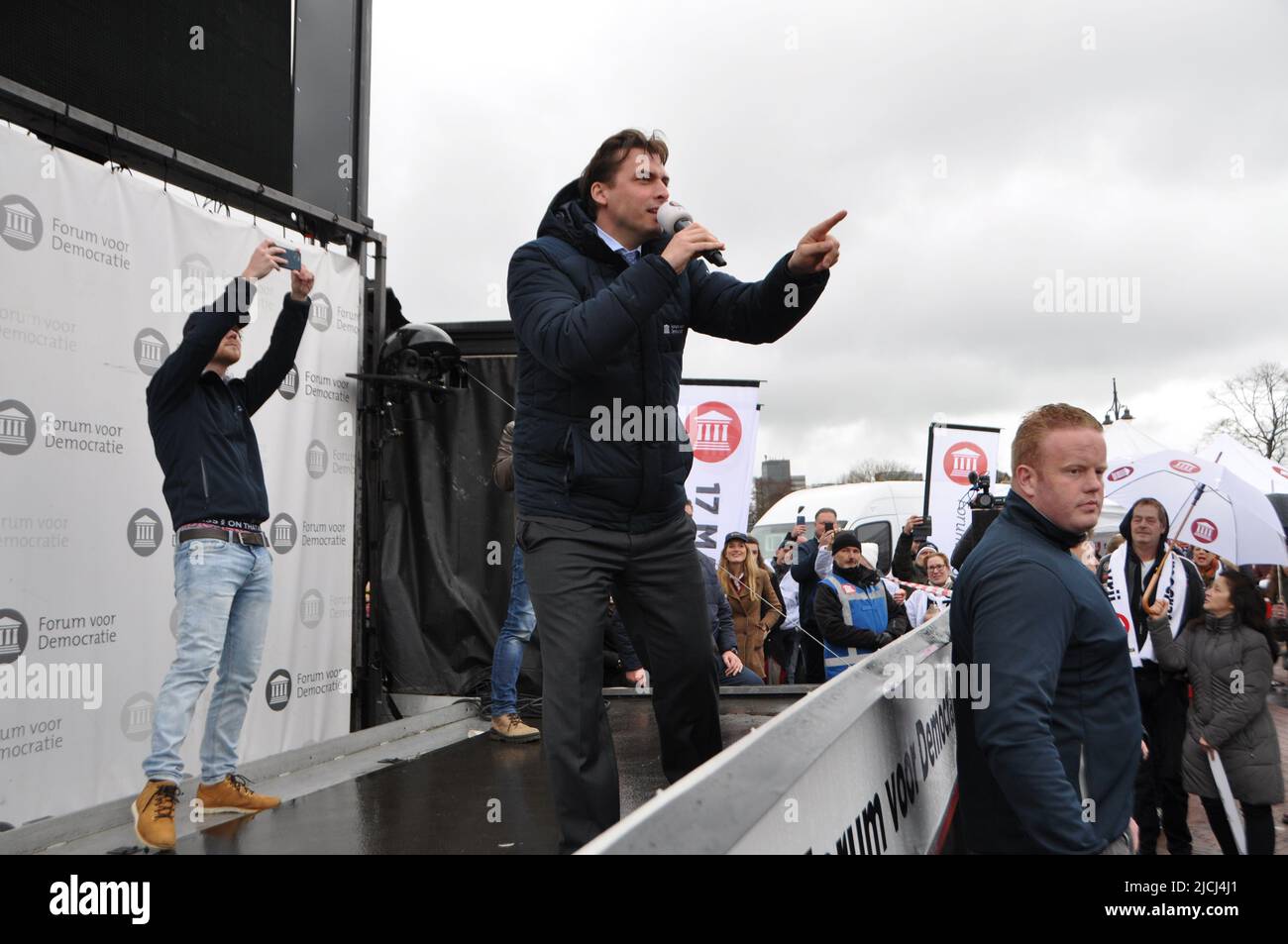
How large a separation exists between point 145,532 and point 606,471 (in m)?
3.73

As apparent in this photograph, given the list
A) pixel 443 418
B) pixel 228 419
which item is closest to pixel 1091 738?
pixel 228 419

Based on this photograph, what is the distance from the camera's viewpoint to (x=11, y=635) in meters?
4.47

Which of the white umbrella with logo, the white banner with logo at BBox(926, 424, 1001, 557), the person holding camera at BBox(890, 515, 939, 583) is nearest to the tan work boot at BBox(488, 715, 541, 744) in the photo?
the white umbrella with logo

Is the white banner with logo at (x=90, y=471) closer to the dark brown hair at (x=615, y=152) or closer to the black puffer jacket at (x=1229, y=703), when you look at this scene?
the dark brown hair at (x=615, y=152)

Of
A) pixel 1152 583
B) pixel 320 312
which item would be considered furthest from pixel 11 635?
pixel 1152 583

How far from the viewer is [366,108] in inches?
263

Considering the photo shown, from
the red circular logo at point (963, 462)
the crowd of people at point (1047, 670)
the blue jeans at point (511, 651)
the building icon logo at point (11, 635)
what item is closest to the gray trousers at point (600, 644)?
the crowd of people at point (1047, 670)

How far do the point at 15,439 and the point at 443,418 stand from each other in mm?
3409

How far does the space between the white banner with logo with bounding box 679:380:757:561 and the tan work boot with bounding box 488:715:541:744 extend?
9.73ft

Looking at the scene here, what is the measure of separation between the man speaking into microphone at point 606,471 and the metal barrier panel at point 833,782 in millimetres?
482

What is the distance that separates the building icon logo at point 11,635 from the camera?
4.43m

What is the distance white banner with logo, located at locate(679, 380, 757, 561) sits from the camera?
8227 mm

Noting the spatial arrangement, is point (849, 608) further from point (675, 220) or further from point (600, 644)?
point (675, 220)
